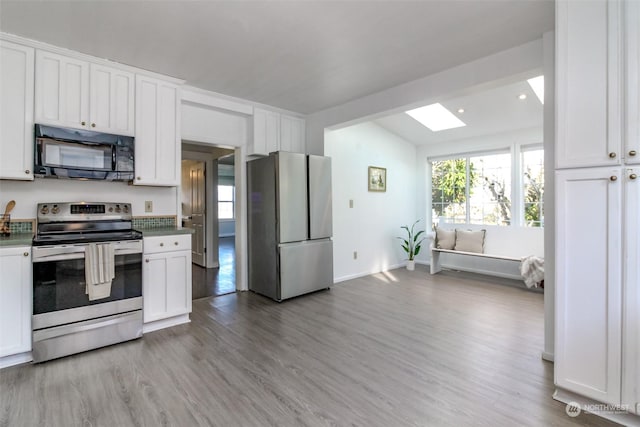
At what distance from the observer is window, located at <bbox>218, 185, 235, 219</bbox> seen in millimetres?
10664

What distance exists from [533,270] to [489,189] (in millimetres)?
1645

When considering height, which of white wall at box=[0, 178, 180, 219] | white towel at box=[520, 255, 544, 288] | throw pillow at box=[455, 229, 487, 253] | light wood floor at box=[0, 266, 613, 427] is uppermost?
white wall at box=[0, 178, 180, 219]

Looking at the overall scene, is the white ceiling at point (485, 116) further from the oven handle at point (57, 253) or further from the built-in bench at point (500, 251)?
the oven handle at point (57, 253)

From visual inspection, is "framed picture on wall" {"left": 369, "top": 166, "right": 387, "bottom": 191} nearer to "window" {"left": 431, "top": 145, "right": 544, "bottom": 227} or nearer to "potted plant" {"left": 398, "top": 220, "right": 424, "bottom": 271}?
"potted plant" {"left": 398, "top": 220, "right": 424, "bottom": 271}

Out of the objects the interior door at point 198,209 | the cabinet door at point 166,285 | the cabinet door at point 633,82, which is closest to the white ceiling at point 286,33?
the cabinet door at point 633,82

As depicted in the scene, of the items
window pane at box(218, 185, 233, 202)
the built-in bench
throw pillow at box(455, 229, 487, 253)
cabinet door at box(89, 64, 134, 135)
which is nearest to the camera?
cabinet door at box(89, 64, 134, 135)

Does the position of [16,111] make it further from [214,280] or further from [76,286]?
[214,280]

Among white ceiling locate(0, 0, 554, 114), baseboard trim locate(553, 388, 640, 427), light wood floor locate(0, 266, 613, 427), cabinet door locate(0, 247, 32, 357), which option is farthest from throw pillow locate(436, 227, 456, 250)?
cabinet door locate(0, 247, 32, 357)

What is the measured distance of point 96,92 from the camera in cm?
275

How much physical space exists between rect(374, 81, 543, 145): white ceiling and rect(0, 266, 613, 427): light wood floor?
8.13 feet

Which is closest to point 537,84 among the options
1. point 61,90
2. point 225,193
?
point 61,90

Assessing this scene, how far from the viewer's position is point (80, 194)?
9.33ft

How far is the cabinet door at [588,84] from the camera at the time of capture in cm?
161

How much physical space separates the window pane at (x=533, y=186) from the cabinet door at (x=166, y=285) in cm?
502
